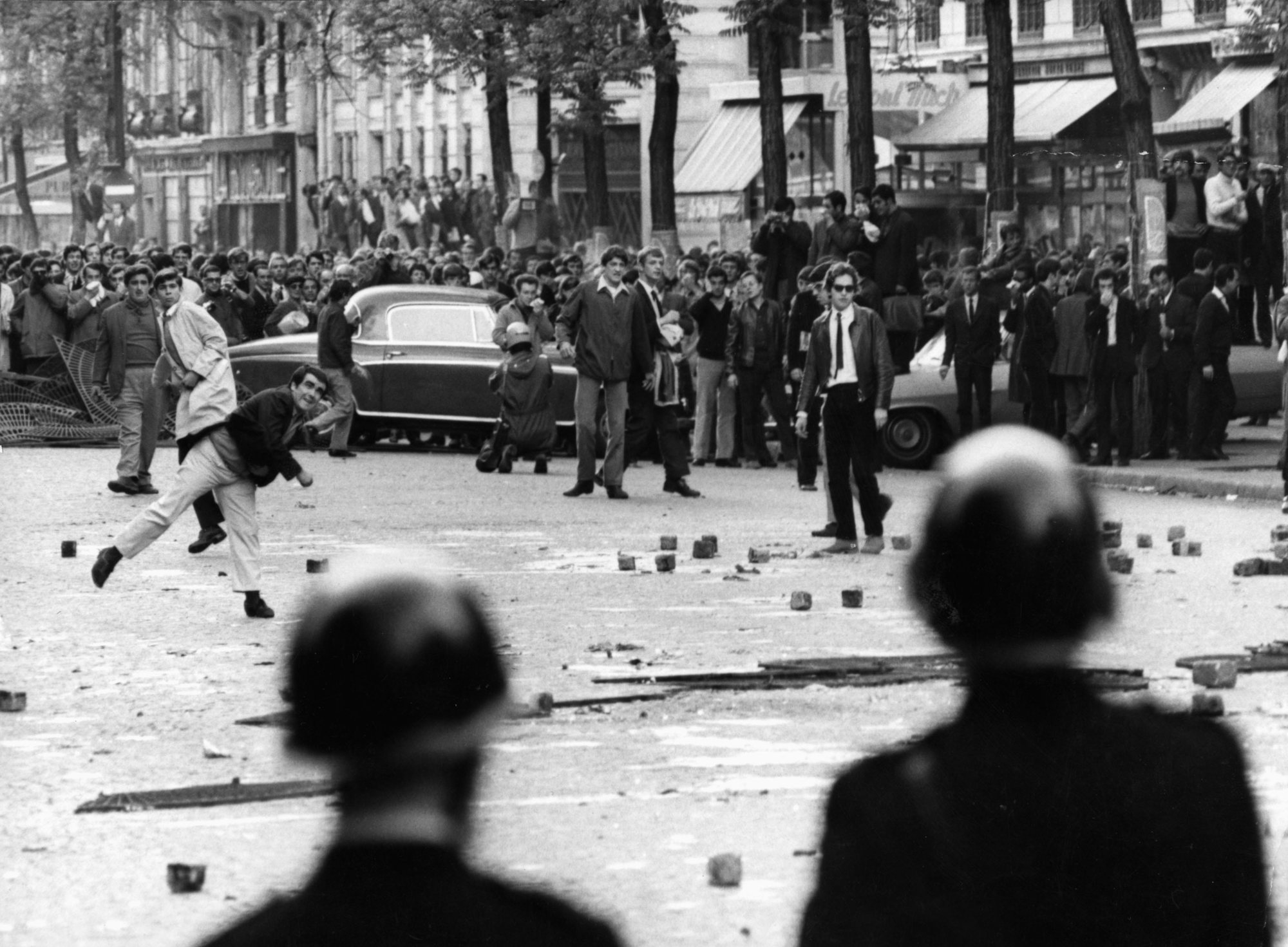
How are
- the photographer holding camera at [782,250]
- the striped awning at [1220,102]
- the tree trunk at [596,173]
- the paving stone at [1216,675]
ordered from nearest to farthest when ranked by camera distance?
the paving stone at [1216,675] → the photographer holding camera at [782,250] → the striped awning at [1220,102] → the tree trunk at [596,173]

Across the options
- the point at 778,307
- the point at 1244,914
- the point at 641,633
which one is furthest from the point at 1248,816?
the point at 778,307

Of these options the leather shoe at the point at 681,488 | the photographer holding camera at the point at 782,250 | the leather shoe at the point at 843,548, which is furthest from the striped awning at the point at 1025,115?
the leather shoe at the point at 843,548

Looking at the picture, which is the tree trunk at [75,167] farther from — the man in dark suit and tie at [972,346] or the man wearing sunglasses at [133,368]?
the man wearing sunglasses at [133,368]

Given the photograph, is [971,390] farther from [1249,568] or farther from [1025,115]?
[1025,115]

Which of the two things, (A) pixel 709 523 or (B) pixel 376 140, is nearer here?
(A) pixel 709 523

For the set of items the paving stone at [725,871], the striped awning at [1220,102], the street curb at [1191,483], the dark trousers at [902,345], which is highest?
the striped awning at [1220,102]

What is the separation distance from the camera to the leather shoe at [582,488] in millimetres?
19344

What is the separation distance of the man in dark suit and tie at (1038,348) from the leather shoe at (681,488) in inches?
170

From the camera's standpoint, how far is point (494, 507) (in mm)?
18328

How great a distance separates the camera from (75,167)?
233 ft

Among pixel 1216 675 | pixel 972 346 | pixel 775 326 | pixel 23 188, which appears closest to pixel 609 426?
pixel 775 326

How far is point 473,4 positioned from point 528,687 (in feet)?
101

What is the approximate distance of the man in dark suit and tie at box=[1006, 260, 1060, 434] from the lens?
2280 centimetres

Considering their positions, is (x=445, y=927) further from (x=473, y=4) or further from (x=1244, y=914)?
(x=473, y=4)
